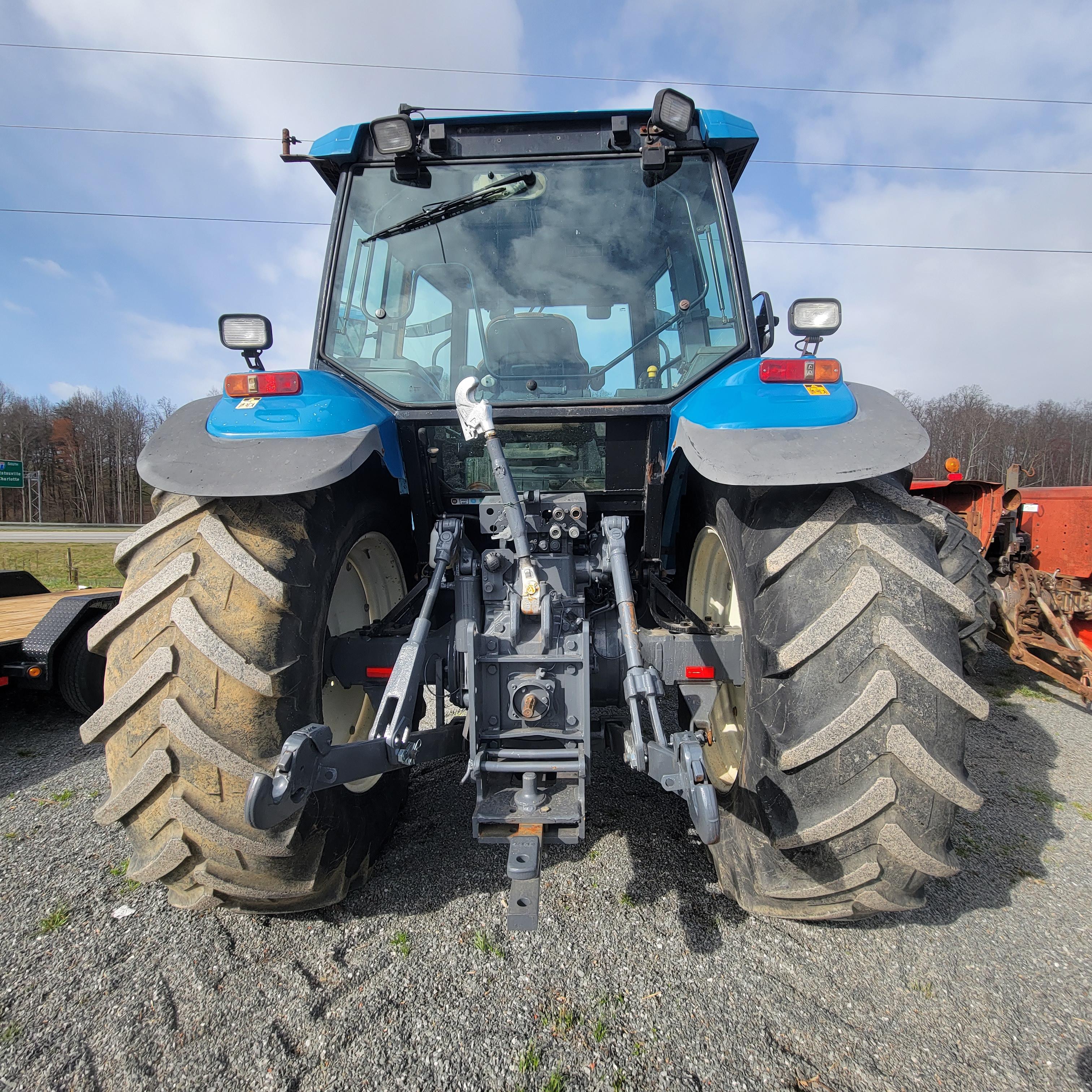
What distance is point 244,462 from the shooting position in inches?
69.4

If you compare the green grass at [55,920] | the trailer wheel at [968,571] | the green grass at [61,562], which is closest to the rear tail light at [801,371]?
the trailer wheel at [968,571]

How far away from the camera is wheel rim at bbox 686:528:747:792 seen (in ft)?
7.66

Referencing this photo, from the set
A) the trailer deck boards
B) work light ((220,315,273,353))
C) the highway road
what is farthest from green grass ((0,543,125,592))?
work light ((220,315,273,353))

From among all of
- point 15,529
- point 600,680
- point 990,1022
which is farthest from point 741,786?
point 15,529

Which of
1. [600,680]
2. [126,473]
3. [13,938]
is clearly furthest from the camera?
[126,473]

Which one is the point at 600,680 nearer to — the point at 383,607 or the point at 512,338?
the point at 383,607

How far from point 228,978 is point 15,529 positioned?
3427 cm

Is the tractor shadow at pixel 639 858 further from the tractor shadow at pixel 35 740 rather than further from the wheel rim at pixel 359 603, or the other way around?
the tractor shadow at pixel 35 740

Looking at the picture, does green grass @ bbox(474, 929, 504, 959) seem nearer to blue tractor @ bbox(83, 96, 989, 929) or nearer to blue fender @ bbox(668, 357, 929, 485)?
blue tractor @ bbox(83, 96, 989, 929)

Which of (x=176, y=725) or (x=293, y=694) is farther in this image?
(x=293, y=694)

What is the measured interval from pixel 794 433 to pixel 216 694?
5.67 ft

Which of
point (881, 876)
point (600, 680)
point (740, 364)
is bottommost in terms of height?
point (881, 876)

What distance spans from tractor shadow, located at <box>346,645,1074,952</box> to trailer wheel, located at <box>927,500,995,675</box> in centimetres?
101

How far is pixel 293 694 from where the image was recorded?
1.73 meters
